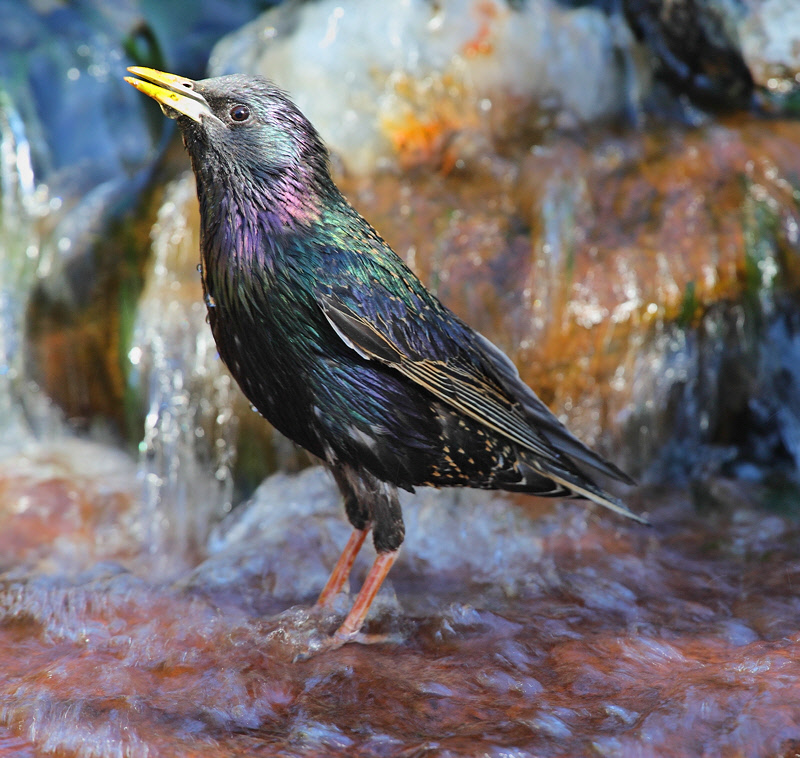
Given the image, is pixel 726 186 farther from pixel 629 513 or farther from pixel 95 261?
pixel 95 261

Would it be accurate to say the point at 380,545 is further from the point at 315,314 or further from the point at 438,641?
the point at 315,314

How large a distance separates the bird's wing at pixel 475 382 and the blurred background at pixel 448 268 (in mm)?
774

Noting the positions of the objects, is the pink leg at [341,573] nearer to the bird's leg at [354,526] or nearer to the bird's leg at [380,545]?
the bird's leg at [354,526]

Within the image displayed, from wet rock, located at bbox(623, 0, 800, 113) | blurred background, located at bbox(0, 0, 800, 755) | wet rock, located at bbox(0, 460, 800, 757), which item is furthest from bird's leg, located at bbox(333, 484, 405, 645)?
wet rock, located at bbox(623, 0, 800, 113)

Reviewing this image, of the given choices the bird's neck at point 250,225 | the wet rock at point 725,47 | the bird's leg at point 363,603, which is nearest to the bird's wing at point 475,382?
the bird's neck at point 250,225

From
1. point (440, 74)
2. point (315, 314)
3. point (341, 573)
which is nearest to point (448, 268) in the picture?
point (440, 74)

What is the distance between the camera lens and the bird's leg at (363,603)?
3359 millimetres

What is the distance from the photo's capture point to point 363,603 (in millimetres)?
3408

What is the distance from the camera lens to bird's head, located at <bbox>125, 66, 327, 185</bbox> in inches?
120

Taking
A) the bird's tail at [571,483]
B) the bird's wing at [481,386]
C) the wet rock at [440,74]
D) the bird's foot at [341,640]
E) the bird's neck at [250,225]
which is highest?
the wet rock at [440,74]

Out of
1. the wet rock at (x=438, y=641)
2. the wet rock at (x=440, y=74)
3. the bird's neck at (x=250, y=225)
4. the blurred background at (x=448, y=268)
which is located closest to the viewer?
the wet rock at (x=438, y=641)

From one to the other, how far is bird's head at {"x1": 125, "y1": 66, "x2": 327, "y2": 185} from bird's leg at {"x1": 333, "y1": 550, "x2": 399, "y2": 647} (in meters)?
1.56

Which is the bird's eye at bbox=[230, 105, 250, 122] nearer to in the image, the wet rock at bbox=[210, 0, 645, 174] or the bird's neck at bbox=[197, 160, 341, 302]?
the bird's neck at bbox=[197, 160, 341, 302]

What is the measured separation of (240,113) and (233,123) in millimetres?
43
